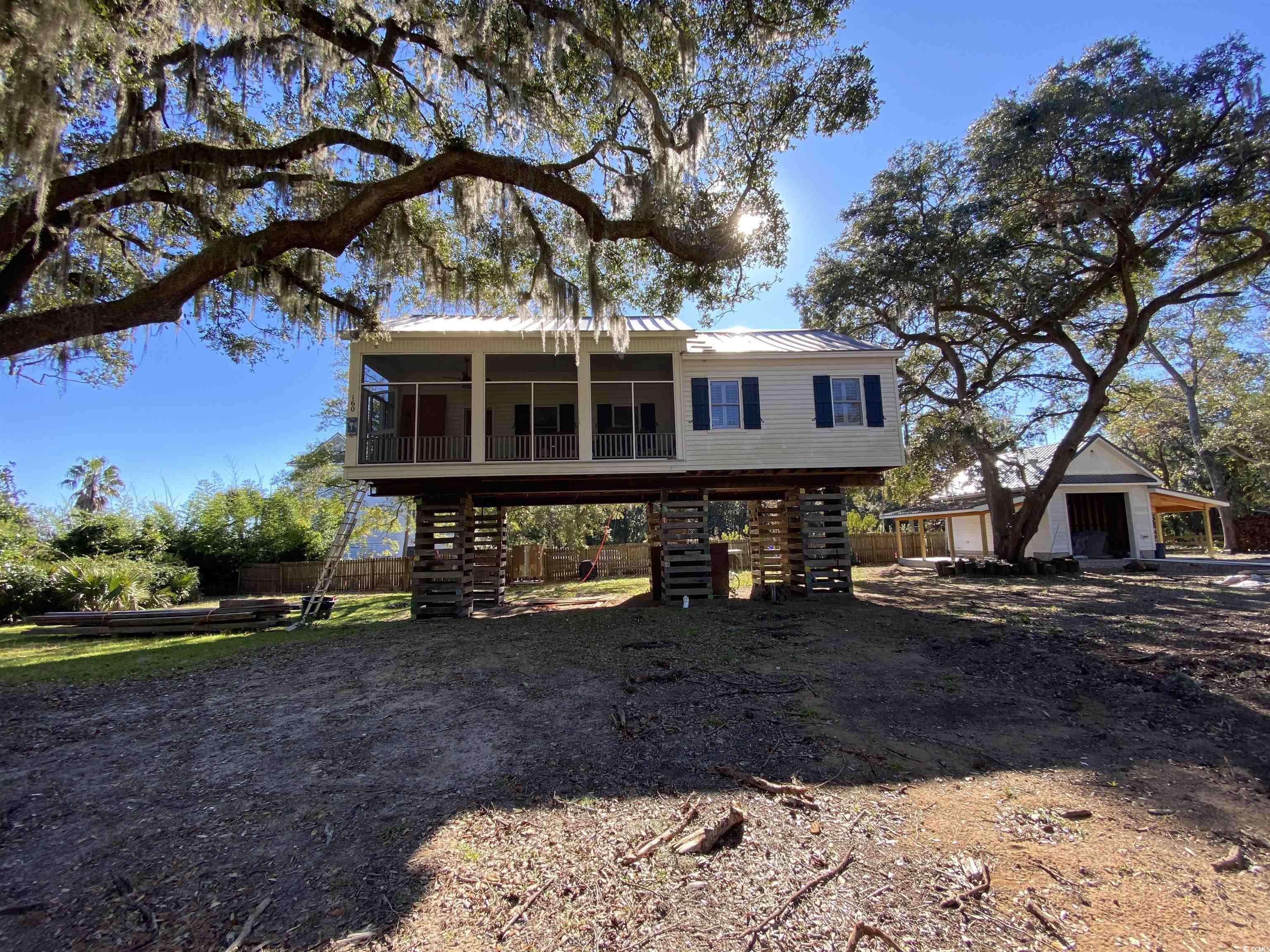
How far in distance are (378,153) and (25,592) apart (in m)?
14.5

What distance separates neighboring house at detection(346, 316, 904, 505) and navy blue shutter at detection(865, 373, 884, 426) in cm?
2

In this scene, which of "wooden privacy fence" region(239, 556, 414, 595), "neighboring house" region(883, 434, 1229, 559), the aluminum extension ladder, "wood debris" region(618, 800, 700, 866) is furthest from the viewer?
"neighboring house" region(883, 434, 1229, 559)

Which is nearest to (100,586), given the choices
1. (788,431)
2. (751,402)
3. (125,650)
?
(125,650)

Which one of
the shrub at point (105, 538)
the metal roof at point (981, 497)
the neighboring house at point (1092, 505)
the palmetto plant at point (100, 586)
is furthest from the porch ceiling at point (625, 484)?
the neighboring house at point (1092, 505)

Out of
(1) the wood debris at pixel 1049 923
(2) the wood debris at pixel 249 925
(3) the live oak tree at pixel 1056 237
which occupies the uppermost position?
(3) the live oak tree at pixel 1056 237

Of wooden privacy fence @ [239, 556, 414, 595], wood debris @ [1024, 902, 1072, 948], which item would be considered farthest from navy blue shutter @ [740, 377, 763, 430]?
wooden privacy fence @ [239, 556, 414, 595]

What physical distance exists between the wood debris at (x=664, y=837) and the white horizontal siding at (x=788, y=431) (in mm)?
9031

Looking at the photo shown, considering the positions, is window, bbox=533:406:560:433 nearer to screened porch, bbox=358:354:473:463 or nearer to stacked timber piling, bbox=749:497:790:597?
screened porch, bbox=358:354:473:463

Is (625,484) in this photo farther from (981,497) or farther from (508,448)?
(981,497)

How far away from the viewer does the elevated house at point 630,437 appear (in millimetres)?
11516

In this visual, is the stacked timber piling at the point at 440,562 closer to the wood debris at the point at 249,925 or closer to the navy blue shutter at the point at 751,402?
the navy blue shutter at the point at 751,402

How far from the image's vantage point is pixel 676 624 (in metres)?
9.55

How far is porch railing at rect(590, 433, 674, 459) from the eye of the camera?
12055mm

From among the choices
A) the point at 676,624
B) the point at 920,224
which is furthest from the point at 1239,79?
the point at 676,624
